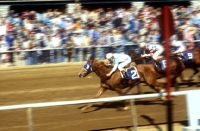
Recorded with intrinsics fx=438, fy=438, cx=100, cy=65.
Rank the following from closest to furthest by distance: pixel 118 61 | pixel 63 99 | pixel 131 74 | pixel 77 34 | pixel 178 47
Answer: pixel 131 74, pixel 118 61, pixel 63 99, pixel 178 47, pixel 77 34

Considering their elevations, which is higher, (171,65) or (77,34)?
(77,34)

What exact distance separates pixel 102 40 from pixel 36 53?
2418mm

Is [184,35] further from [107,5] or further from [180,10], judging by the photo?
[107,5]

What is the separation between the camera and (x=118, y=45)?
15.1 meters

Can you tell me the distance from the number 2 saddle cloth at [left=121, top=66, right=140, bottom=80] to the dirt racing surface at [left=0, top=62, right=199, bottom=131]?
124cm

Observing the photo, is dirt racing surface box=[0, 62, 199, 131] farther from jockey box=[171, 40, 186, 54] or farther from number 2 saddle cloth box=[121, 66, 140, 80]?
number 2 saddle cloth box=[121, 66, 140, 80]

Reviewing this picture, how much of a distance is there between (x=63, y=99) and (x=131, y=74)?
2037 millimetres

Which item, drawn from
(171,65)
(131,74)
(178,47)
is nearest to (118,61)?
(131,74)

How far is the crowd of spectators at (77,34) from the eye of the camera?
14.3m

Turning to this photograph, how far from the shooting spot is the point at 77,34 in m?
15.0

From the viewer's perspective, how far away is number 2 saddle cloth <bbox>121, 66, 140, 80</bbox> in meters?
9.88

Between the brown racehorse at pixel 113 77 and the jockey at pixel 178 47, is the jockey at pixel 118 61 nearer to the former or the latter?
the brown racehorse at pixel 113 77

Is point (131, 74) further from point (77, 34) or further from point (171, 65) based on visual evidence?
point (77, 34)

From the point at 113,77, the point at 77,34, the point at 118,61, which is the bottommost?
the point at 113,77
